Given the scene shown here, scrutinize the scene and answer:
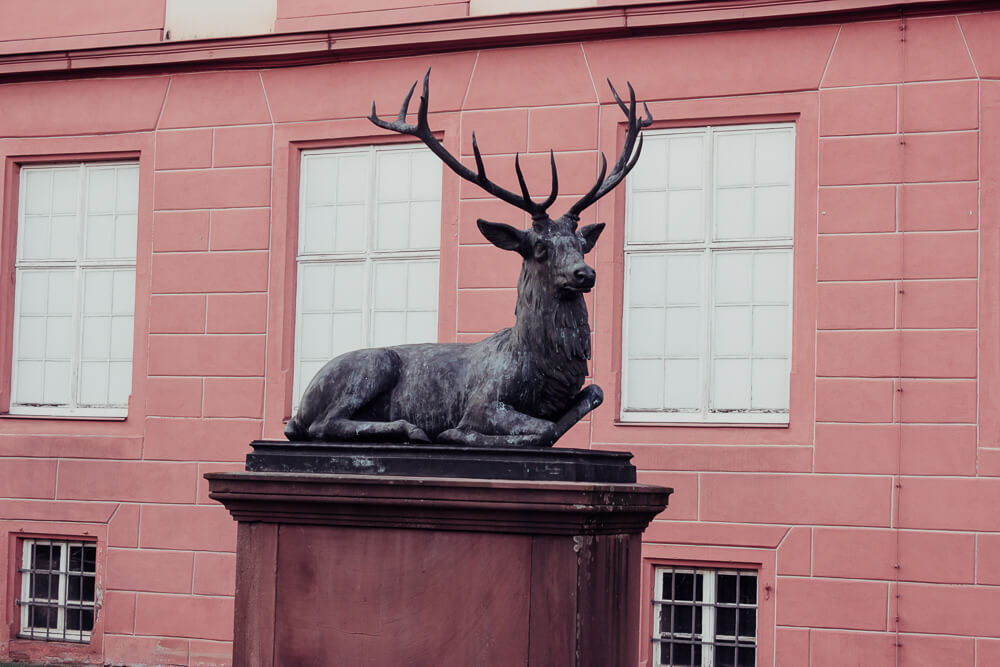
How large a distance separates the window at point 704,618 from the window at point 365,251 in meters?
2.92

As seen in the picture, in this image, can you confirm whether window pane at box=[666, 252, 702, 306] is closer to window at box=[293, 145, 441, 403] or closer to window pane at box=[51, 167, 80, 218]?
window at box=[293, 145, 441, 403]

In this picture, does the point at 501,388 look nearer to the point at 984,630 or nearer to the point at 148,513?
the point at 984,630

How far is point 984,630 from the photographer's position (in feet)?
34.0

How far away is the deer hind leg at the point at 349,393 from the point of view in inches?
260

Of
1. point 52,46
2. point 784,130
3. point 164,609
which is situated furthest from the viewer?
point 52,46

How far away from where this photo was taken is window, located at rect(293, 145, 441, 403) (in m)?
12.5

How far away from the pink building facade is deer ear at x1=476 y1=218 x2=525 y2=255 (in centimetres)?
506

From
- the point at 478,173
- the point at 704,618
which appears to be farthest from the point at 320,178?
the point at 478,173

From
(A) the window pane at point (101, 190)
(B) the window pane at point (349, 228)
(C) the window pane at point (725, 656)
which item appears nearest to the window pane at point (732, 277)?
(C) the window pane at point (725, 656)

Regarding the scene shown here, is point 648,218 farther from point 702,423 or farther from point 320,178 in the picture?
point 320,178

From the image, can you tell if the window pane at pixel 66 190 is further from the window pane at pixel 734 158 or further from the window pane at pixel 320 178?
the window pane at pixel 734 158

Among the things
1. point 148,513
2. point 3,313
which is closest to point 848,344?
point 148,513

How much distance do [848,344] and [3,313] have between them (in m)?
7.69

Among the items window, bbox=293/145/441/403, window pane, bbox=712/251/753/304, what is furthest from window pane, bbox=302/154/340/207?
window pane, bbox=712/251/753/304
